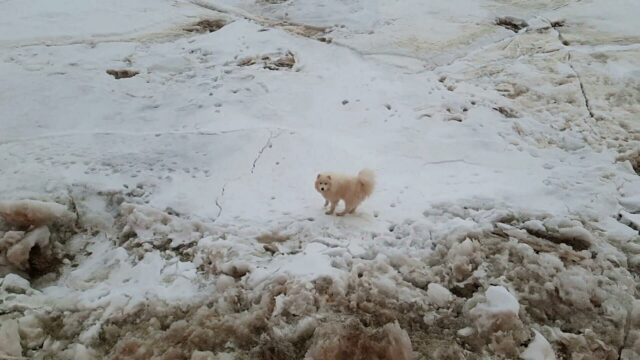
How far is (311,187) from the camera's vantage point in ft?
20.3

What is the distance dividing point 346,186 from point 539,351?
8.47ft

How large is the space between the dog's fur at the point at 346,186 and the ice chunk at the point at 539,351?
2360 mm

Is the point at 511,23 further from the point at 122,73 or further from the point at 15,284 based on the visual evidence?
the point at 15,284

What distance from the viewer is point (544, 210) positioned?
538 centimetres

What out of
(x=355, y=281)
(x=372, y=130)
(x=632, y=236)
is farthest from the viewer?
(x=372, y=130)

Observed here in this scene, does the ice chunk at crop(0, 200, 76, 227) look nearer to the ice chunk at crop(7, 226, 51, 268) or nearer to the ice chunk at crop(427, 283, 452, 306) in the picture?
the ice chunk at crop(7, 226, 51, 268)

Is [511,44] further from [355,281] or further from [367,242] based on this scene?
[355,281]

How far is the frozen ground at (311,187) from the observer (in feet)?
12.5

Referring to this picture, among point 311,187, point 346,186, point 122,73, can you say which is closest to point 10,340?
point 346,186

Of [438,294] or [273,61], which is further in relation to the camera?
[273,61]

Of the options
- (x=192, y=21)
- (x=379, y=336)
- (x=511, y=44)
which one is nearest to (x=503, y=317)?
(x=379, y=336)

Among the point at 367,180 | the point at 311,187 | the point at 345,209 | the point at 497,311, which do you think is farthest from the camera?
the point at 311,187

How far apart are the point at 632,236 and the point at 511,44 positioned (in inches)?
272

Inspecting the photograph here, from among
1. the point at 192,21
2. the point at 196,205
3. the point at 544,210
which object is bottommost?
the point at 196,205
